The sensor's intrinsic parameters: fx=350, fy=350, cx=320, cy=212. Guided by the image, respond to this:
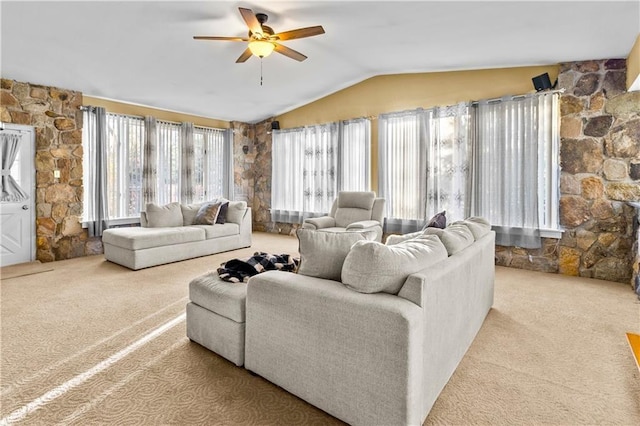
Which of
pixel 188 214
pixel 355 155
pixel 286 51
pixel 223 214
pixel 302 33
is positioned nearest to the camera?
pixel 302 33

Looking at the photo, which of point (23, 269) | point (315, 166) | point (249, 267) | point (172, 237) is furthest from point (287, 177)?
point (249, 267)

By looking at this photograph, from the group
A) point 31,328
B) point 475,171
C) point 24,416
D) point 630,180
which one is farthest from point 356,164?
point 24,416

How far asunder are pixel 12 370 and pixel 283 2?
3471mm

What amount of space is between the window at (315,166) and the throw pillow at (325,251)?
14.2ft

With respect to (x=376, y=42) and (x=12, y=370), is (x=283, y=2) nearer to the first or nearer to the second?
(x=376, y=42)

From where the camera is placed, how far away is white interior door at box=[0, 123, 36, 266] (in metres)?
4.78

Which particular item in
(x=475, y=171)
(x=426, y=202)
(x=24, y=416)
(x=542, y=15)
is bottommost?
(x=24, y=416)

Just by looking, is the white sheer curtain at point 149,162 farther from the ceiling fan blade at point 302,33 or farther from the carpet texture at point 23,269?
the ceiling fan blade at point 302,33

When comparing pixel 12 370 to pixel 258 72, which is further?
pixel 258 72

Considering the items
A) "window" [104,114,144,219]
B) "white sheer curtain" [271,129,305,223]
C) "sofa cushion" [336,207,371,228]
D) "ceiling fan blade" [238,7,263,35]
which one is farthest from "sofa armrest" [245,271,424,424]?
"white sheer curtain" [271,129,305,223]

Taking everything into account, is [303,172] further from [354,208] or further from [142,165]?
[142,165]

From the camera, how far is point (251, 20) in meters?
3.12

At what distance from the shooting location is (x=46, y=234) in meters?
5.12

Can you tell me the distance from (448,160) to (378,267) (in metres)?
4.09
